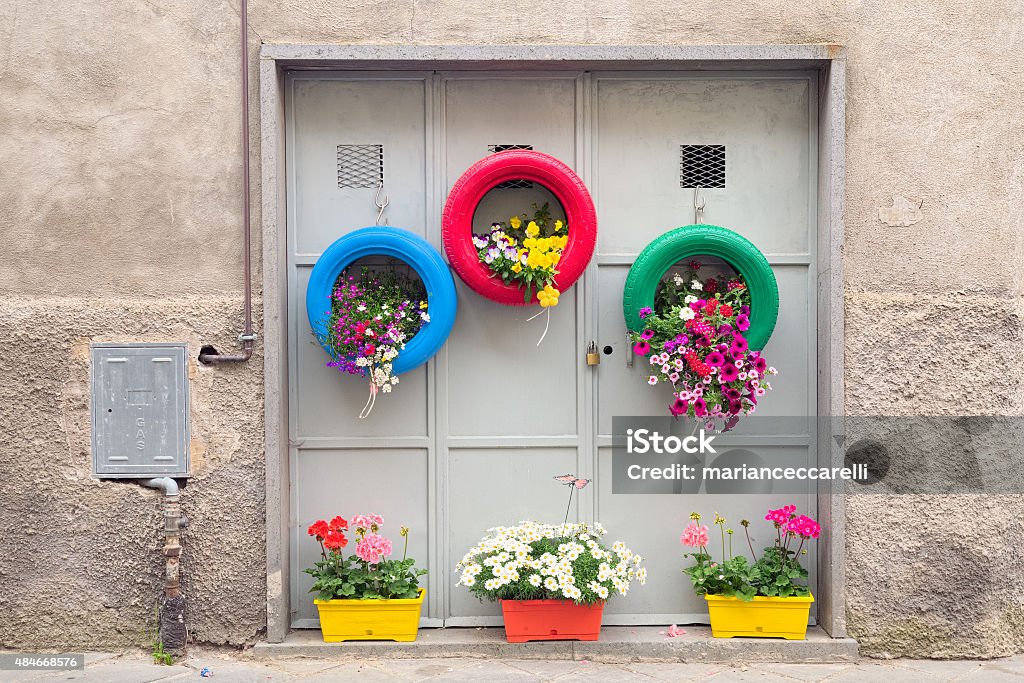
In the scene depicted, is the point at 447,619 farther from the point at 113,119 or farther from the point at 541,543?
the point at 113,119

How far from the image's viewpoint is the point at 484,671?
4.11 m

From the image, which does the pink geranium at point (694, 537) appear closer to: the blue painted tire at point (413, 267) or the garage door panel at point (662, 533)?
the garage door panel at point (662, 533)

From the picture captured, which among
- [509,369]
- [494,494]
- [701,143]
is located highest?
[701,143]

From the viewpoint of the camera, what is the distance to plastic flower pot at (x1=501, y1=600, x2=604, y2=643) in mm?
4230

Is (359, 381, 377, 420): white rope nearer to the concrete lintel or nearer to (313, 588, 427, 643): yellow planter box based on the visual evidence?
(313, 588, 427, 643): yellow planter box

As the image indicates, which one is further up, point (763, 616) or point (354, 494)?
point (354, 494)

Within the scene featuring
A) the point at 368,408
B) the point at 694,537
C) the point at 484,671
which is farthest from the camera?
the point at 368,408

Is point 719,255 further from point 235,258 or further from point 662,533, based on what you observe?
point 235,258

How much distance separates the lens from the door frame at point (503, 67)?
4.30m

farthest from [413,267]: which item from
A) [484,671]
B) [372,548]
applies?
[484,671]

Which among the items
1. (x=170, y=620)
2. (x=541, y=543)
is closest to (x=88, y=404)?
(x=170, y=620)

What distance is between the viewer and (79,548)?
4336 millimetres

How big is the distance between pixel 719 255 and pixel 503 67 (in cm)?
137

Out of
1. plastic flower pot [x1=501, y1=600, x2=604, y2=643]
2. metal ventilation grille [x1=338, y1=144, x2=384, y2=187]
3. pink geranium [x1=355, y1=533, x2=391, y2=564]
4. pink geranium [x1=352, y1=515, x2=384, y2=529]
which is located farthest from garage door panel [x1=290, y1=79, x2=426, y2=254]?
plastic flower pot [x1=501, y1=600, x2=604, y2=643]
